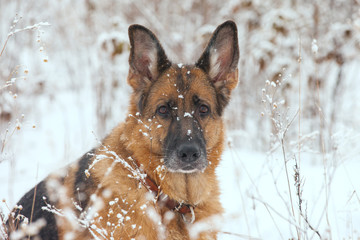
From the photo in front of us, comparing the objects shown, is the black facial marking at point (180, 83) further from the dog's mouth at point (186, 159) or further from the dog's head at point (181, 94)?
the dog's mouth at point (186, 159)

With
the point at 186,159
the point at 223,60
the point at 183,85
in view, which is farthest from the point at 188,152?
the point at 223,60

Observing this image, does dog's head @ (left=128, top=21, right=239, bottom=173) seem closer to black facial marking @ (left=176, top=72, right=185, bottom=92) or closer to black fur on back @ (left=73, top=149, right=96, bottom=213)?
black facial marking @ (left=176, top=72, right=185, bottom=92)

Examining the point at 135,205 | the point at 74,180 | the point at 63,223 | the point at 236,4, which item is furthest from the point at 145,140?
the point at 236,4

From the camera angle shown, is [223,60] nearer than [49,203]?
No

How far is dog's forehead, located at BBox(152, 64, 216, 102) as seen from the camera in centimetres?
321

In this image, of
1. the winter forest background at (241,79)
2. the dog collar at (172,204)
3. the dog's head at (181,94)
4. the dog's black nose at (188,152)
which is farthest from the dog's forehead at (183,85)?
the winter forest background at (241,79)

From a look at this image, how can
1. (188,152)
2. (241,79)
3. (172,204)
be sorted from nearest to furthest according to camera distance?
(188,152)
(172,204)
(241,79)

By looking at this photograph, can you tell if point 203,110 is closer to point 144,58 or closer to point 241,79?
point 144,58

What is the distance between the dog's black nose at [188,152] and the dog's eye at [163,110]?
462mm

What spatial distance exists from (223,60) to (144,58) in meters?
0.76

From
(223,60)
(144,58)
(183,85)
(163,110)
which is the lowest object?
(163,110)

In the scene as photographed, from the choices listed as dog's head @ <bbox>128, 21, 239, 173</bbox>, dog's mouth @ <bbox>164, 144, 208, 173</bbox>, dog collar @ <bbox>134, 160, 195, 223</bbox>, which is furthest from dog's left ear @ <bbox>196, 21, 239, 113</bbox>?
dog collar @ <bbox>134, 160, 195, 223</bbox>

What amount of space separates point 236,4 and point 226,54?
348 cm

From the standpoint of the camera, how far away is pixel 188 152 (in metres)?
2.86
